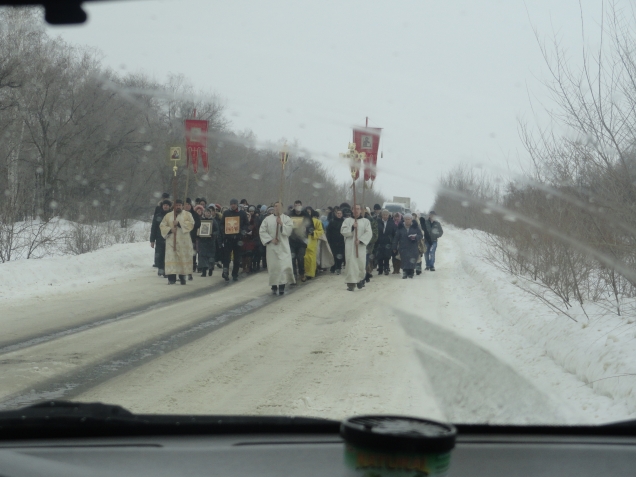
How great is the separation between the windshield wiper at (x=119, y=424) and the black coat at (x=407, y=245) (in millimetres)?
16226

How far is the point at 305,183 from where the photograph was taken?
1451 centimetres

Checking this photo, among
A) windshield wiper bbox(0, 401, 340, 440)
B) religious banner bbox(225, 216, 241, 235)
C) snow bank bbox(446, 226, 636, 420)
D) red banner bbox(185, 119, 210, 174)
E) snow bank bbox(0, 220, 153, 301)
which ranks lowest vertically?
snow bank bbox(0, 220, 153, 301)

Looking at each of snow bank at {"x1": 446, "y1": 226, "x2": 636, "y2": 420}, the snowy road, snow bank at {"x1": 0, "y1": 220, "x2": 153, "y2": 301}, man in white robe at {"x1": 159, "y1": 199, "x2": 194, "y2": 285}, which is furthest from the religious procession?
snow bank at {"x1": 446, "y1": 226, "x2": 636, "y2": 420}

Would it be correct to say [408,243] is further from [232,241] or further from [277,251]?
[277,251]

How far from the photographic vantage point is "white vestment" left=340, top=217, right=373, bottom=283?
15664 mm

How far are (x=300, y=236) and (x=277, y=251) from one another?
2766 millimetres

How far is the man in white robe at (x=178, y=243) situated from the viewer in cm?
1570

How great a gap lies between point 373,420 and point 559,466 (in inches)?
35.4

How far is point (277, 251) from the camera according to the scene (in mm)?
14609

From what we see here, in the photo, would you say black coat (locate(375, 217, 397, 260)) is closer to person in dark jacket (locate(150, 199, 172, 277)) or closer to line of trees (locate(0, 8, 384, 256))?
line of trees (locate(0, 8, 384, 256))

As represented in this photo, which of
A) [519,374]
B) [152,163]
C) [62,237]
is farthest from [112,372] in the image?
[152,163]

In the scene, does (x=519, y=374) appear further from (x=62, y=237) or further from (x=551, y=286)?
(x=62, y=237)

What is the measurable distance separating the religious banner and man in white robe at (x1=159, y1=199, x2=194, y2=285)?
1239 millimetres

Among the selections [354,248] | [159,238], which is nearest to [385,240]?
[354,248]
